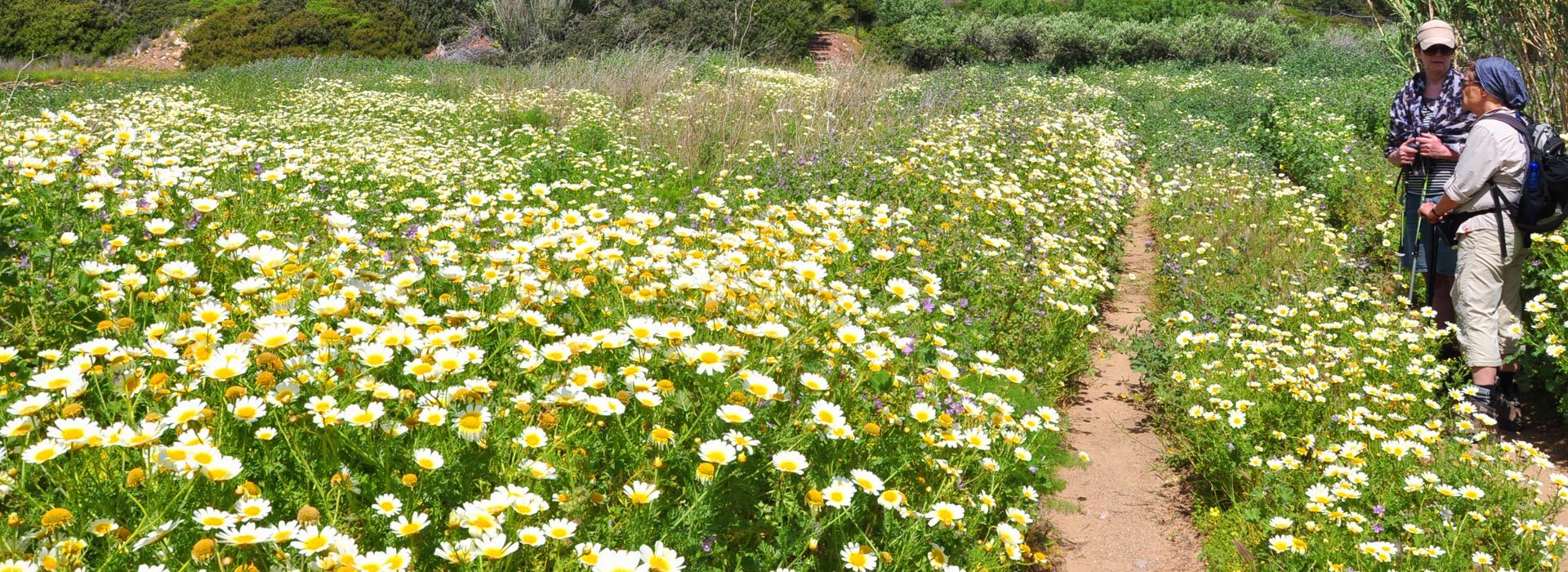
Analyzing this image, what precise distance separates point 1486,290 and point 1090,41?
23767 mm

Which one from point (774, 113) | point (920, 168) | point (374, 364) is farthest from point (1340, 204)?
point (374, 364)

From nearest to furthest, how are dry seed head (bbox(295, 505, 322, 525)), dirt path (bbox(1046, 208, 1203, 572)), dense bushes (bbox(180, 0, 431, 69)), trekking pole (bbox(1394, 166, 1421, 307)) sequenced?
dry seed head (bbox(295, 505, 322, 525)), dirt path (bbox(1046, 208, 1203, 572)), trekking pole (bbox(1394, 166, 1421, 307)), dense bushes (bbox(180, 0, 431, 69))

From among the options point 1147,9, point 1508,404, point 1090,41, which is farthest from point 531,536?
point 1147,9

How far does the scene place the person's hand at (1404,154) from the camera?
450 cm

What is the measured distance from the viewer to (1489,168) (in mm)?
3824

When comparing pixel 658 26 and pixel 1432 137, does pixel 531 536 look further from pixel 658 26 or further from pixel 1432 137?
pixel 658 26

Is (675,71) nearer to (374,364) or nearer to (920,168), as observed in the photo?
(920,168)

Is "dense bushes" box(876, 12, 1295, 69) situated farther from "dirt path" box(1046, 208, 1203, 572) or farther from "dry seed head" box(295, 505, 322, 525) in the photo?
"dry seed head" box(295, 505, 322, 525)

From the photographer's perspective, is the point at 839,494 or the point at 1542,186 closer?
the point at 839,494

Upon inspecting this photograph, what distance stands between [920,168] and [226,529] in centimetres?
562

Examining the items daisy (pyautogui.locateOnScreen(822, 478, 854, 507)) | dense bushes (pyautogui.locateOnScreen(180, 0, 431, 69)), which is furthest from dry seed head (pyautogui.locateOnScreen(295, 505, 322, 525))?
dense bushes (pyautogui.locateOnScreen(180, 0, 431, 69))

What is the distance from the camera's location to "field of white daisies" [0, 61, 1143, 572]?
174 cm

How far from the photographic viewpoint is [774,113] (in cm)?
874

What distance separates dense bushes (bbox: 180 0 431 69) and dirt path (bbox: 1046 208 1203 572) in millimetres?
25846
